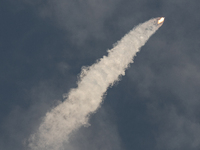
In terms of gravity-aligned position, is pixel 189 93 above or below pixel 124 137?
above

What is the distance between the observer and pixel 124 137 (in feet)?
539

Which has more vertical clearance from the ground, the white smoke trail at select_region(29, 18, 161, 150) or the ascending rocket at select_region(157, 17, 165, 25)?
the ascending rocket at select_region(157, 17, 165, 25)

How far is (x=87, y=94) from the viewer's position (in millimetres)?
167125

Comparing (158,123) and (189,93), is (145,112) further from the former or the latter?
(189,93)

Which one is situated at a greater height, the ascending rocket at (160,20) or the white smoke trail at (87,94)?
the ascending rocket at (160,20)

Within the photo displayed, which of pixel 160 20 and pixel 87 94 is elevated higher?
pixel 160 20

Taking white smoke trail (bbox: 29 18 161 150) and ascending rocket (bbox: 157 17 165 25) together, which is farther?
ascending rocket (bbox: 157 17 165 25)

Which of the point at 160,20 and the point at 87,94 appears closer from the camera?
the point at 87,94

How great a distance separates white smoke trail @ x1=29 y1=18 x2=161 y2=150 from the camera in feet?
520

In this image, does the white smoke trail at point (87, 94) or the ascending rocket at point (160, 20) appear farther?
the ascending rocket at point (160, 20)

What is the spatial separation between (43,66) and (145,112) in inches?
2666

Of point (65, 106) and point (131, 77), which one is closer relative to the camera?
point (65, 106)

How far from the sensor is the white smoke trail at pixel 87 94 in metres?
158

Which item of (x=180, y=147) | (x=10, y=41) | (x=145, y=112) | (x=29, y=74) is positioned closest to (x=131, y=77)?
(x=145, y=112)
